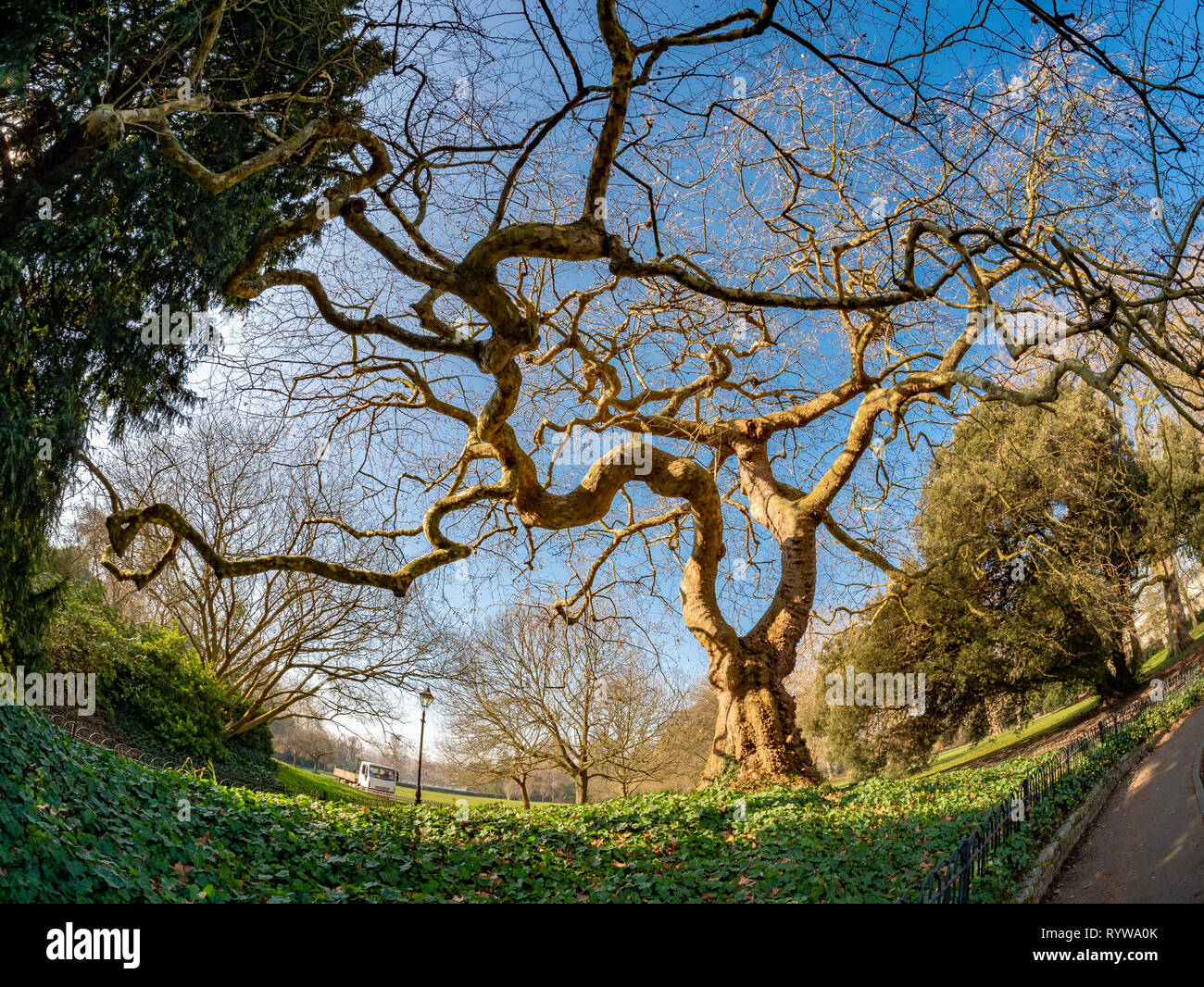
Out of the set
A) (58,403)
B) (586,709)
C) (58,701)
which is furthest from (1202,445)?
(58,701)

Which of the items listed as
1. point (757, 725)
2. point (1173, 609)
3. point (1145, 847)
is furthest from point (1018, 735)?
point (757, 725)

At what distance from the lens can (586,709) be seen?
1791cm

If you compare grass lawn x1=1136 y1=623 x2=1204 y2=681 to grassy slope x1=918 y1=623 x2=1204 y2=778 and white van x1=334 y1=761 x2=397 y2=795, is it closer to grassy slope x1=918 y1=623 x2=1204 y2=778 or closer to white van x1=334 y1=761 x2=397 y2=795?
grassy slope x1=918 y1=623 x2=1204 y2=778

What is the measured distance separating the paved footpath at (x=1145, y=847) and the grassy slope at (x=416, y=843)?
1.70 ft

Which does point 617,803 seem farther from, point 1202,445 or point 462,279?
point 1202,445

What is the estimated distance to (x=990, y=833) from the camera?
5.84 meters

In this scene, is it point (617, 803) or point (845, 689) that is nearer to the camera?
point (617, 803)

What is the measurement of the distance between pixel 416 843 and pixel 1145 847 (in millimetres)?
7738

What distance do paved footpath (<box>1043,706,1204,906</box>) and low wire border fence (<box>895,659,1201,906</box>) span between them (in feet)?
2.11

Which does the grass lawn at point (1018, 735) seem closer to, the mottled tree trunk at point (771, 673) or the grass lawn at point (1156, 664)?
the grass lawn at point (1156, 664)

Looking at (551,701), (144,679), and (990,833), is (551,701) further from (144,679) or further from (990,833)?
(990,833)

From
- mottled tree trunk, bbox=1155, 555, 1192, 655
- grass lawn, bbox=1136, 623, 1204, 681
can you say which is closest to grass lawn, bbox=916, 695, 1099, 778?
grass lawn, bbox=1136, 623, 1204, 681

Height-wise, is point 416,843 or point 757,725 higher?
point 757,725
